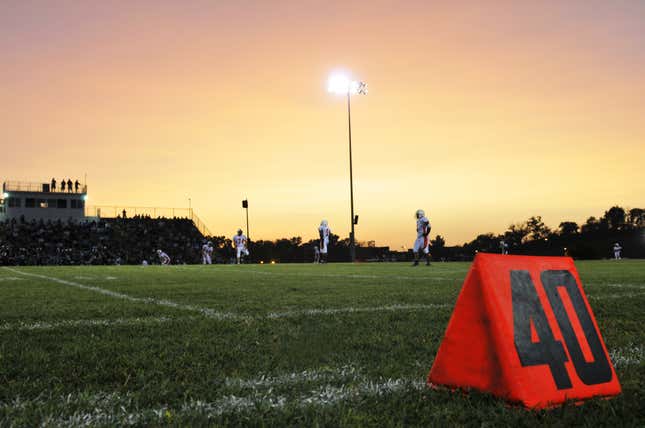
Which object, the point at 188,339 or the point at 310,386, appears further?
the point at 188,339

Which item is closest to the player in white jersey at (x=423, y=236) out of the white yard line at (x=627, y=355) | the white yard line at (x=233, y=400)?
the white yard line at (x=627, y=355)

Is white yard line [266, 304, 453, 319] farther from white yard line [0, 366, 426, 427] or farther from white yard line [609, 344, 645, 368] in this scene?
white yard line [0, 366, 426, 427]

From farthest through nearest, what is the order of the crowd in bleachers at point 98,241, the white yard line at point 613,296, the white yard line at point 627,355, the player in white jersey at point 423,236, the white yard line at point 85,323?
the crowd in bleachers at point 98,241 → the player in white jersey at point 423,236 → the white yard line at point 613,296 → the white yard line at point 85,323 → the white yard line at point 627,355

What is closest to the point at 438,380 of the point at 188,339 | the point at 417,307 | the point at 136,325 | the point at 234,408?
the point at 234,408

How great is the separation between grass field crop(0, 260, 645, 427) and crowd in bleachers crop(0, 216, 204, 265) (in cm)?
3933

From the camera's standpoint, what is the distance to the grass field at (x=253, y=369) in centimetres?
184

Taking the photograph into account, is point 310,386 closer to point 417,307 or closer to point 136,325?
point 136,325

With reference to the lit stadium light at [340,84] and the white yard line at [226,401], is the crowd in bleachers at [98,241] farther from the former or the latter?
the white yard line at [226,401]

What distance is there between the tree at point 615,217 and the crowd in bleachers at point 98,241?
6995cm

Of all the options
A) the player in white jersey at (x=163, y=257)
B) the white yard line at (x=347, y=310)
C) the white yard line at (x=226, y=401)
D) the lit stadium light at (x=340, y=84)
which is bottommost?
the white yard line at (x=226, y=401)

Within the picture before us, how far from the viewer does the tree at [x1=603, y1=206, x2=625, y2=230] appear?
90.1m

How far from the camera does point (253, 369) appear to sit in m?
2.54

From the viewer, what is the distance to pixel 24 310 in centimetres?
486

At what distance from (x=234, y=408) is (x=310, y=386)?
398 millimetres
